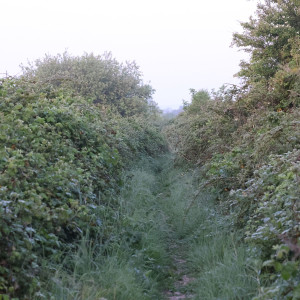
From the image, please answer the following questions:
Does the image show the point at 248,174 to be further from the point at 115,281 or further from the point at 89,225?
the point at 115,281

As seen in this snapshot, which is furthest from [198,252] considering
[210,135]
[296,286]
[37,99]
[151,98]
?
[151,98]

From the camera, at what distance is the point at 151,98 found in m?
31.8

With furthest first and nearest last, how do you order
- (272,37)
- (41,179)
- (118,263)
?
(272,37), (41,179), (118,263)

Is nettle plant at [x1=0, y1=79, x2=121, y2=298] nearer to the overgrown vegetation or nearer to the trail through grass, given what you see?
the overgrown vegetation

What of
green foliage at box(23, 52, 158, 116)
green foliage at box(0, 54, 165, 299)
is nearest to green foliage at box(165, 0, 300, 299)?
green foliage at box(0, 54, 165, 299)

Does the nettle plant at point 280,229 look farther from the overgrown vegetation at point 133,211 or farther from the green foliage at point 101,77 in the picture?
the green foliage at point 101,77

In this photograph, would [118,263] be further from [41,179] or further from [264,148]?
[264,148]

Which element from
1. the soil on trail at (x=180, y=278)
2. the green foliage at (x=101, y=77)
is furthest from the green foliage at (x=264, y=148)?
the green foliage at (x=101, y=77)

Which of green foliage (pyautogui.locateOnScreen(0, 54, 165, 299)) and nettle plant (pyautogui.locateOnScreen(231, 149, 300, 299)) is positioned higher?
green foliage (pyautogui.locateOnScreen(0, 54, 165, 299))

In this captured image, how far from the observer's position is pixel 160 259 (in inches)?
222

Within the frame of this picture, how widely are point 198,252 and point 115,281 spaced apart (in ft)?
5.69

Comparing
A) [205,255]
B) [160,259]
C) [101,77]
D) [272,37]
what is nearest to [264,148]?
[205,255]

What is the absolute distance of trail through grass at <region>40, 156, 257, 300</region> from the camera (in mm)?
4184

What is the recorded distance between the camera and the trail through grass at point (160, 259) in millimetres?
4184
